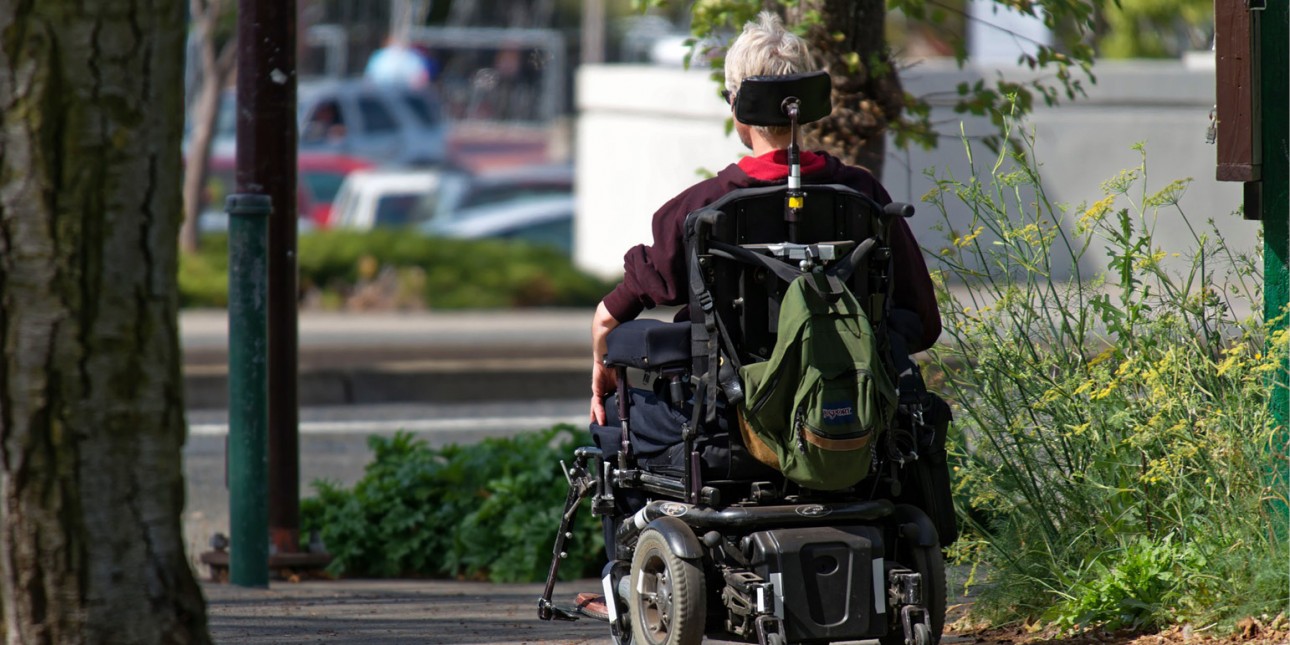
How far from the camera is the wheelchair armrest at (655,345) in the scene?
3662 millimetres

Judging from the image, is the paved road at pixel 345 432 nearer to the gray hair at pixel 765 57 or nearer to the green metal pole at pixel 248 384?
the green metal pole at pixel 248 384

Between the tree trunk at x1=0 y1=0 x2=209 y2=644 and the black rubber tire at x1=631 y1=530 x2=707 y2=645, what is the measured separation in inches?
46.2

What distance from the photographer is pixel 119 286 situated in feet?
9.14

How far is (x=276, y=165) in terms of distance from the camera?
19.0ft

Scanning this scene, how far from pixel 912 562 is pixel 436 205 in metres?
18.9

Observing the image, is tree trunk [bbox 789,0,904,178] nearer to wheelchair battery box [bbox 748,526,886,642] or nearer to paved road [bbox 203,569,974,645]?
paved road [bbox 203,569,974,645]

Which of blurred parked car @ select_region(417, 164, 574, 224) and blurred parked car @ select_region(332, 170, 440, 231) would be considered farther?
blurred parked car @ select_region(417, 164, 574, 224)

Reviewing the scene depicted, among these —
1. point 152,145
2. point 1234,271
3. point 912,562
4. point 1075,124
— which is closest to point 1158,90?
point 1075,124

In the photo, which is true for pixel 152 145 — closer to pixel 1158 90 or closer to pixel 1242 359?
pixel 1242 359

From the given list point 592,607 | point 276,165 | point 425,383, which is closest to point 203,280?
point 425,383

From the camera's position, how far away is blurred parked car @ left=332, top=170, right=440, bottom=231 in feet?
71.7

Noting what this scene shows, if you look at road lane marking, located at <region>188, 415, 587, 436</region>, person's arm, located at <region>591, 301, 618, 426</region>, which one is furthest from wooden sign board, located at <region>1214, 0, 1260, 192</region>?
road lane marking, located at <region>188, 415, 587, 436</region>

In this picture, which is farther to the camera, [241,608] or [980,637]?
[241,608]

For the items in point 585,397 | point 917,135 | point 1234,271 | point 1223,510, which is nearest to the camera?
point 1223,510
